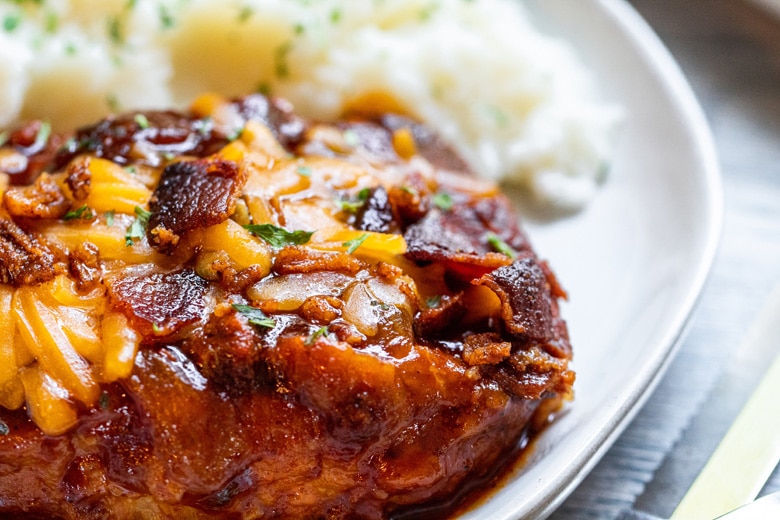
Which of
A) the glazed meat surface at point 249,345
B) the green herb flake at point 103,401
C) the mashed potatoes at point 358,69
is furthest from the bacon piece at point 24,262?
the mashed potatoes at point 358,69

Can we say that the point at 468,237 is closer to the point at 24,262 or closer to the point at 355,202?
the point at 355,202

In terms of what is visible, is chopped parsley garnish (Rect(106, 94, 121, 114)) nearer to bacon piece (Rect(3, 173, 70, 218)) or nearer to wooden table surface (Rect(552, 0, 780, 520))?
bacon piece (Rect(3, 173, 70, 218))

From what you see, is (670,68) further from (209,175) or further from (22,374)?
(22,374)

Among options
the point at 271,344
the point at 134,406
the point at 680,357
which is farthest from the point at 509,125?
the point at 134,406

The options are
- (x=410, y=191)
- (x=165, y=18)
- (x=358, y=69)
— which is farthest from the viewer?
(x=358, y=69)

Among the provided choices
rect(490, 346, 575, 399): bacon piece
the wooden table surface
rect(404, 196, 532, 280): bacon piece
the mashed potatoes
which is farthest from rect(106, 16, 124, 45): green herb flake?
the wooden table surface

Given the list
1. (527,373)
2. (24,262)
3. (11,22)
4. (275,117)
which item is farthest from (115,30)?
(527,373)
